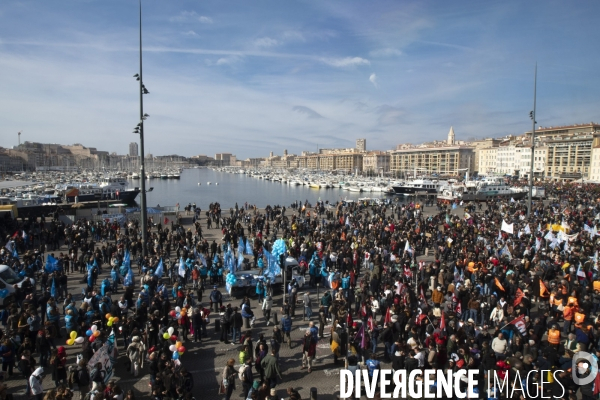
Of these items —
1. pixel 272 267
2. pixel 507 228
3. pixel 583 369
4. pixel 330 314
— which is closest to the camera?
pixel 583 369

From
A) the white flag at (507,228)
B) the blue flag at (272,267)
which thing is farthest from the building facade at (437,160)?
the blue flag at (272,267)

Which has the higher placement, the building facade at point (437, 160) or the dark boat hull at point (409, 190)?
the building facade at point (437, 160)

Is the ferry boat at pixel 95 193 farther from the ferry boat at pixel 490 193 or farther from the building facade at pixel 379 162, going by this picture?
the building facade at pixel 379 162

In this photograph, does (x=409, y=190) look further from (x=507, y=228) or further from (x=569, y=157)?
(x=569, y=157)

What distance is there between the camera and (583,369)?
6758mm

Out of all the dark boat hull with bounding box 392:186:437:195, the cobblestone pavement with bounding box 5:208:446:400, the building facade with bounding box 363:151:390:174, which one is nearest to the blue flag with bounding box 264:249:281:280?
the cobblestone pavement with bounding box 5:208:446:400

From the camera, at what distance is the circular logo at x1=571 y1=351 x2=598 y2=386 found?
6.79 m

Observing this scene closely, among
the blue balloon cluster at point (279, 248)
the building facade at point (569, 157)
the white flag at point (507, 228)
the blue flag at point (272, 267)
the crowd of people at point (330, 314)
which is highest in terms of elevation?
the building facade at point (569, 157)

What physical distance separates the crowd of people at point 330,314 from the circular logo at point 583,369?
0.42 ft

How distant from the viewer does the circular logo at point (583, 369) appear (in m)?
6.79

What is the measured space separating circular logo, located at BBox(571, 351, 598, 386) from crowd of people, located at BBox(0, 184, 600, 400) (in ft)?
0.42

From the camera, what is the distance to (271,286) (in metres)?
12.8

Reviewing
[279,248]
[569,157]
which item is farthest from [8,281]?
[569,157]

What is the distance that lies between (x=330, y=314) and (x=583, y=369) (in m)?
5.78
